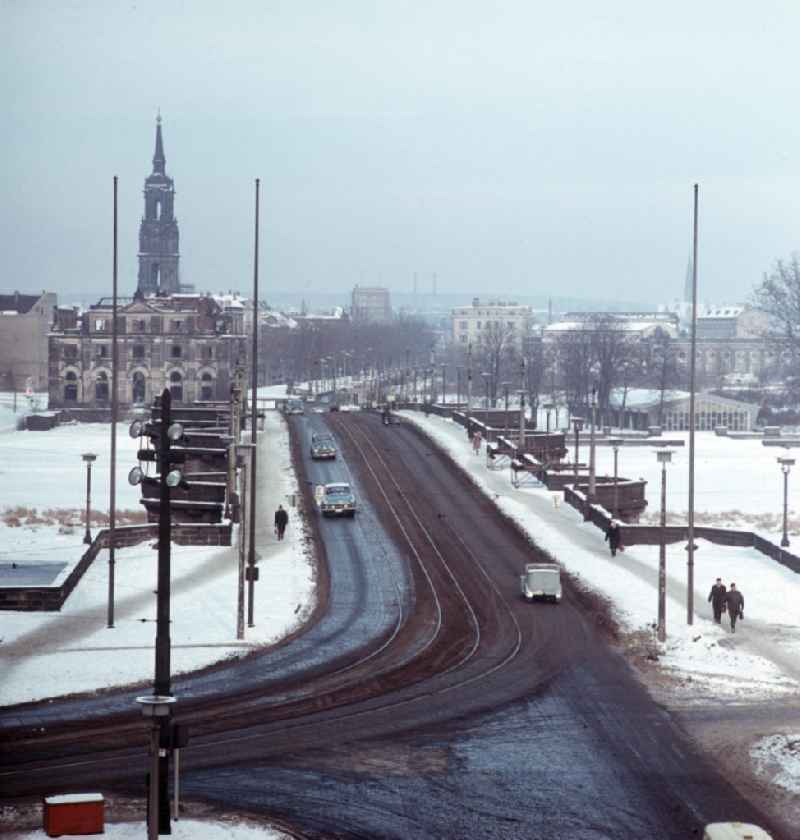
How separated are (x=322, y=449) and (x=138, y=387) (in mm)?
78874

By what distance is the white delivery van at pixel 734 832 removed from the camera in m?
21.2

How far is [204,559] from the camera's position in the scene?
53062 mm

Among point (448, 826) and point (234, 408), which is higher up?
point (234, 408)

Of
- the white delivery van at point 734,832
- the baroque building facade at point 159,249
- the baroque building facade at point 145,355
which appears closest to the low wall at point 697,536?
the white delivery van at point 734,832

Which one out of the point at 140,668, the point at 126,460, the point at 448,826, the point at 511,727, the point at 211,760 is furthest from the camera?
the point at 126,460

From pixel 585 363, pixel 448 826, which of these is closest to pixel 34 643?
pixel 448 826

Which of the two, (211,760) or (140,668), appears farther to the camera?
(140,668)

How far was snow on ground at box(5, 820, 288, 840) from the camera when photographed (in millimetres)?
24188

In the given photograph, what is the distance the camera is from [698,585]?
4903cm

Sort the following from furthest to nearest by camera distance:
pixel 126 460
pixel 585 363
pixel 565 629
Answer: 1. pixel 585 363
2. pixel 126 460
3. pixel 565 629

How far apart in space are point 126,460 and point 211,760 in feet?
214

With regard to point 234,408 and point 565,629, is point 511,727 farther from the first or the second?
point 234,408

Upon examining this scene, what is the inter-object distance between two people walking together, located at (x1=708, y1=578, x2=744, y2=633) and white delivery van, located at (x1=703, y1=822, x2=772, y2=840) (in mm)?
20058

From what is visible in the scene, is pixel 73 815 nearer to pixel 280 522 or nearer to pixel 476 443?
pixel 280 522
